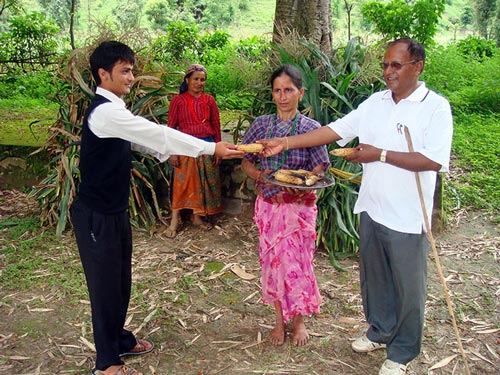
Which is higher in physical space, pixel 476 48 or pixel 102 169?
pixel 476 48

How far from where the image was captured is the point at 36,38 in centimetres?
1335

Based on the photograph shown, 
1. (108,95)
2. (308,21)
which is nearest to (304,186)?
(108,95)

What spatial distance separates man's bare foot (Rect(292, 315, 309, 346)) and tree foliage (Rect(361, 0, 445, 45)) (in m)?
8.71

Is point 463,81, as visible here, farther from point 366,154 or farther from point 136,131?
point 136,131

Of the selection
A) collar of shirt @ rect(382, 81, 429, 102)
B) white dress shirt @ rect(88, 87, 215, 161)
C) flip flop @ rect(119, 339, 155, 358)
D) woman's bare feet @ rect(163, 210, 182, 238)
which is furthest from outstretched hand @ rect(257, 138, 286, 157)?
woman's bare feet @ rect(163, 210, 182, 238)

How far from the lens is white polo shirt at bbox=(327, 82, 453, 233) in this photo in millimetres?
2525

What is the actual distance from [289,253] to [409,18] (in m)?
9.96

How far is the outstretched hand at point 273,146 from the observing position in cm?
299

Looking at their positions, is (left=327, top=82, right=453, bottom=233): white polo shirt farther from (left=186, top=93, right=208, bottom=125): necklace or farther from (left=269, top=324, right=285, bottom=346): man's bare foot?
(left=186, top=93, right=208, bottom=125): necklace

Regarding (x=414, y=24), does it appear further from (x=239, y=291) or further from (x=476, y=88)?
(x=239, y=291)

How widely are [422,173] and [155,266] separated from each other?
2.52 metres

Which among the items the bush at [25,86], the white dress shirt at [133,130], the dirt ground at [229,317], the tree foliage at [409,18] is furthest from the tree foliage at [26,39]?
the white dress shirt at [133,130]

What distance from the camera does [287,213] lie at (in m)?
3.07

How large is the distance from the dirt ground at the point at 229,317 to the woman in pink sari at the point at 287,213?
11.1 inches
